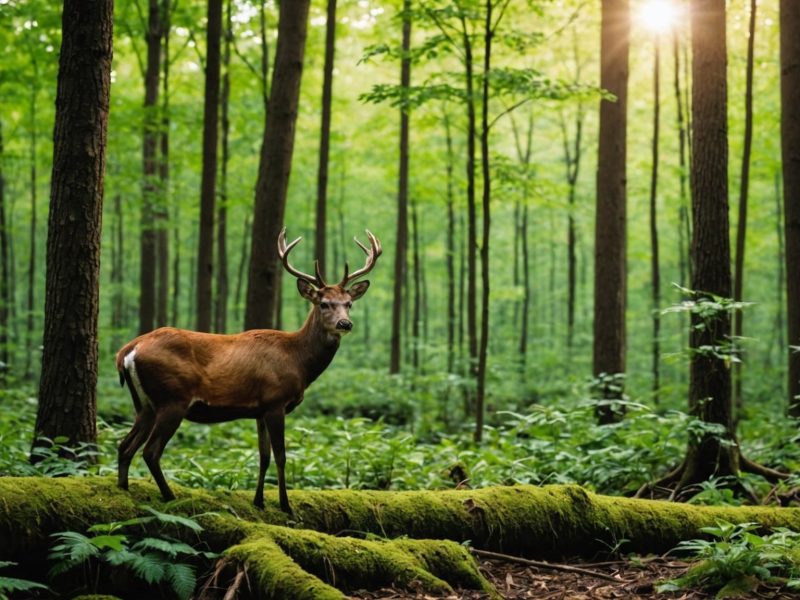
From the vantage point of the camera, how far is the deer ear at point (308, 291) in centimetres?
547

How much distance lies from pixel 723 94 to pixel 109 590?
24.0 feet

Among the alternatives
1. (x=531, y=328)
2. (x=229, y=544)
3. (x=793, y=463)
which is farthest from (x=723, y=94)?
(x=531, y=328)

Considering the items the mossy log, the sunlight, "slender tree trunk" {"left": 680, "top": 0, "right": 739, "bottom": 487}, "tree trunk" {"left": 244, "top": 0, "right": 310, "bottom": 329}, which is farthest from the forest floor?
the sunlight

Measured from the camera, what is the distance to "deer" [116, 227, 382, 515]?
4781 mm

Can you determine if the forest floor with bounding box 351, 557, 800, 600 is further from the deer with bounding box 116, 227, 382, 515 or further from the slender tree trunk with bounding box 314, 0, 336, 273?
the slender tree trunk with bounding box 314, 0, 336, 273

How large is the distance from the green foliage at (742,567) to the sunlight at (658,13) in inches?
545

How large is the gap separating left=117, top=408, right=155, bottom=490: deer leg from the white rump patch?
0.13m

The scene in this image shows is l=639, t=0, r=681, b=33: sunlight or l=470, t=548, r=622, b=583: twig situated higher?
l=639, t=0, r=681, b=33: sunlight

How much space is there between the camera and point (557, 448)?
337 inches

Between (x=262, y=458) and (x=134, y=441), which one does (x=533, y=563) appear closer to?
(x=262, y=458)

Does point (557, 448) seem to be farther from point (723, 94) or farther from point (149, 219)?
point (149, 219)

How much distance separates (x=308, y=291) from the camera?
18.1 feet

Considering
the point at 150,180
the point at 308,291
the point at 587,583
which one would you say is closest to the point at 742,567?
the point at 587,583

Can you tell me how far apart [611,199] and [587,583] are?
732 cm
